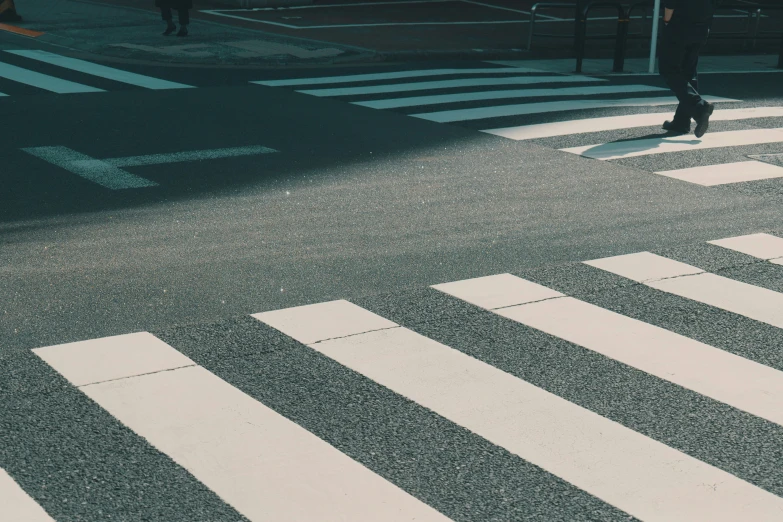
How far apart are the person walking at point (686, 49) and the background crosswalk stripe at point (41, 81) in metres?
7.51

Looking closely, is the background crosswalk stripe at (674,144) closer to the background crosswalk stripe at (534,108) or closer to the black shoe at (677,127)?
the black shoe at (677,127)

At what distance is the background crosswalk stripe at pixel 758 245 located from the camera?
724 cm

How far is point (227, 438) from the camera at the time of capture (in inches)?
176

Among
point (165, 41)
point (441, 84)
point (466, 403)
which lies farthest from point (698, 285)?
point (165, 41)

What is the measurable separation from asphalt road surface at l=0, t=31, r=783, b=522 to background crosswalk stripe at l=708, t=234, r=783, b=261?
37mm

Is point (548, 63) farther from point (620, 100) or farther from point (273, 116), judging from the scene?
point (273, 116)

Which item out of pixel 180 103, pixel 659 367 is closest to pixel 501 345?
pixel 659 367

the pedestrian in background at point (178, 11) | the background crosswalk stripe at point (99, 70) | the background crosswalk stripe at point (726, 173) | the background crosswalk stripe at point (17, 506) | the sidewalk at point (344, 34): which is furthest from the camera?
the pedestrian in background at point (178, 11)

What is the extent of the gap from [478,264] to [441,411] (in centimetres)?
233

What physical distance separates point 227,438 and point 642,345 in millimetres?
2317

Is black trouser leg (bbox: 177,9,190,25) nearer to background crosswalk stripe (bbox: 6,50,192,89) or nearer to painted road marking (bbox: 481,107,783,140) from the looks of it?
background crosswalk stripe (bbox: 6,50,192,89)

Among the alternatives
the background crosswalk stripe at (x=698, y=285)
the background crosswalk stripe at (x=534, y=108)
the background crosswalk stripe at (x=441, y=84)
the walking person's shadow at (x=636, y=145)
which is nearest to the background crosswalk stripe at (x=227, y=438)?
the background crosswalk stripe at (x=698, y=285)

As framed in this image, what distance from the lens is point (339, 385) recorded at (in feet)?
16.4

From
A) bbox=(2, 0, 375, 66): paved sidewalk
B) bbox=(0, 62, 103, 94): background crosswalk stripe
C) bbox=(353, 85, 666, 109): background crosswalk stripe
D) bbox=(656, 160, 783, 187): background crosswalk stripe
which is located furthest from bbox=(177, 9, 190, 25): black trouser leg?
bbox=(656, 160, 783, 187): background crosswalk stripe
